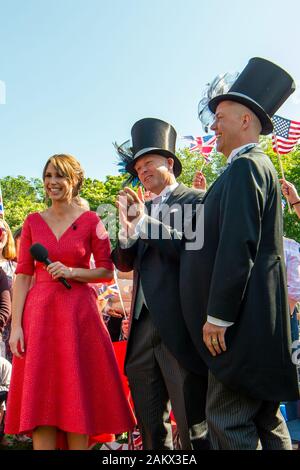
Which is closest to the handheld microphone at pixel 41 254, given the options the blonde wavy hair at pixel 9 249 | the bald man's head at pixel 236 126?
the bald man's head at pixel 236 126

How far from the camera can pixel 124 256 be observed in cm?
318

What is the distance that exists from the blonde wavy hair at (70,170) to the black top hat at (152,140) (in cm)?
38

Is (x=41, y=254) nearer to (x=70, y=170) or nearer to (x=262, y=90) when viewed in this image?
(x=70, y=170)

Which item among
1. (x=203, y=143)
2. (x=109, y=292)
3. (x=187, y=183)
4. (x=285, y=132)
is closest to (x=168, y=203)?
(x=109, y=292)

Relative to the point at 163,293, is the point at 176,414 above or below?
below

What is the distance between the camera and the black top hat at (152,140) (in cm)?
341

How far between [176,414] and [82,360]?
634 mm

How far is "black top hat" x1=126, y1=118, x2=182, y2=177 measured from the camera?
341cm

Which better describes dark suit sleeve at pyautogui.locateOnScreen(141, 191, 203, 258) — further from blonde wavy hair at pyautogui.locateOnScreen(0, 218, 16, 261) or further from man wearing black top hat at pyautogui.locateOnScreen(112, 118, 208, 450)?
blonde wavy hair at pyautogui.locateOnScreen(0, 218, 16, 261)

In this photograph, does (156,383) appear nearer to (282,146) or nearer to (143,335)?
(143,335)

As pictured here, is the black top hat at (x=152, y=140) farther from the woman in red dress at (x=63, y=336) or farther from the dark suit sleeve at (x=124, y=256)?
the dark suit sleeve at (x=124, y=256)

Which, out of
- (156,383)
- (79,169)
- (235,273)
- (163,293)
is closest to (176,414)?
(156,383)

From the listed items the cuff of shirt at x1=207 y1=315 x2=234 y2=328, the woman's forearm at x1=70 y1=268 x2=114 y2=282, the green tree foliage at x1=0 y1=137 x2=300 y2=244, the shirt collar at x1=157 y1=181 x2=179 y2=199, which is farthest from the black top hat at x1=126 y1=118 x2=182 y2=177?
the green tree foliage at x1=0 y1=137 x2=300 y2=244

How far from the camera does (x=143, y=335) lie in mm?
3086
